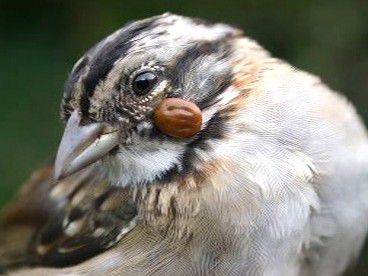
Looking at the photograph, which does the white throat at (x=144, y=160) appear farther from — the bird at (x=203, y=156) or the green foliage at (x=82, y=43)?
the green foliage at (x=82, y=43)

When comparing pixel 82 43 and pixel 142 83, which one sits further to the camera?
pixel 82 43

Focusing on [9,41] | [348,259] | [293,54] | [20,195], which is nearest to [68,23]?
[9,41]

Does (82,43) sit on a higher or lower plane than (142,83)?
lower

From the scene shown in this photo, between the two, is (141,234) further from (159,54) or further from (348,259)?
(348,259)

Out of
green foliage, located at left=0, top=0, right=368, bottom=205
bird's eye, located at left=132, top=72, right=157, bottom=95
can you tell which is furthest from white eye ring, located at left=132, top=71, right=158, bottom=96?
green foliage, located at left=0, top=0, right=368, bottom=205

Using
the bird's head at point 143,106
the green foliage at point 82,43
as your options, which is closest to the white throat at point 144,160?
the bird's head at point 143,106

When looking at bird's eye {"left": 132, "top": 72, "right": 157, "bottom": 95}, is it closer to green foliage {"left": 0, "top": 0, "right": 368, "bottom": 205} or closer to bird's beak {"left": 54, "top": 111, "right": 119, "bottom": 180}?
bird's beak {"left": 54, "top": 111, "right": 119, "bottom": 180}

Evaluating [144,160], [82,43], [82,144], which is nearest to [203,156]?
[144,160]

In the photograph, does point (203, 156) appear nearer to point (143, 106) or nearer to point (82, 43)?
point (143, 106)
